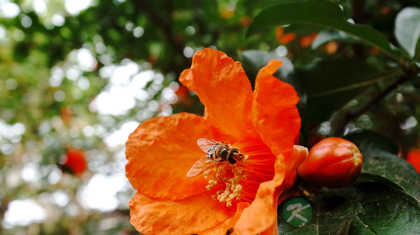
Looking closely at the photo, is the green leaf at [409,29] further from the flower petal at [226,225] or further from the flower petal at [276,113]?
the flower petal at [226,225]

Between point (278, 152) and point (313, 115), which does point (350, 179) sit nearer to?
point (278, 152)

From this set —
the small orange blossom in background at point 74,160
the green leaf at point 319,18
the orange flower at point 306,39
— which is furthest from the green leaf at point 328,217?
the small orange blossom in background at point 74,160

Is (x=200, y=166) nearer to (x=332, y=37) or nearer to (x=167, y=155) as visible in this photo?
(x=167, y=155)

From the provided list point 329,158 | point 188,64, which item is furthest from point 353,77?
point 188,64

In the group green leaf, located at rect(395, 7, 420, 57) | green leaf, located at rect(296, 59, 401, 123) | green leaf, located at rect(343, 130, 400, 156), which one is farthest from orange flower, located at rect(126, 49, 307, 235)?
green leaf, located at rect(395, 7, 420, 57)

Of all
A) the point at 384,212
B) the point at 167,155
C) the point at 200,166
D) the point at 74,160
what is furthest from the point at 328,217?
the point at 74,160

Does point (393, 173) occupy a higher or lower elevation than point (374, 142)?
higher

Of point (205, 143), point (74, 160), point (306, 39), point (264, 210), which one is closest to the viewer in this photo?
point (264, 210)
